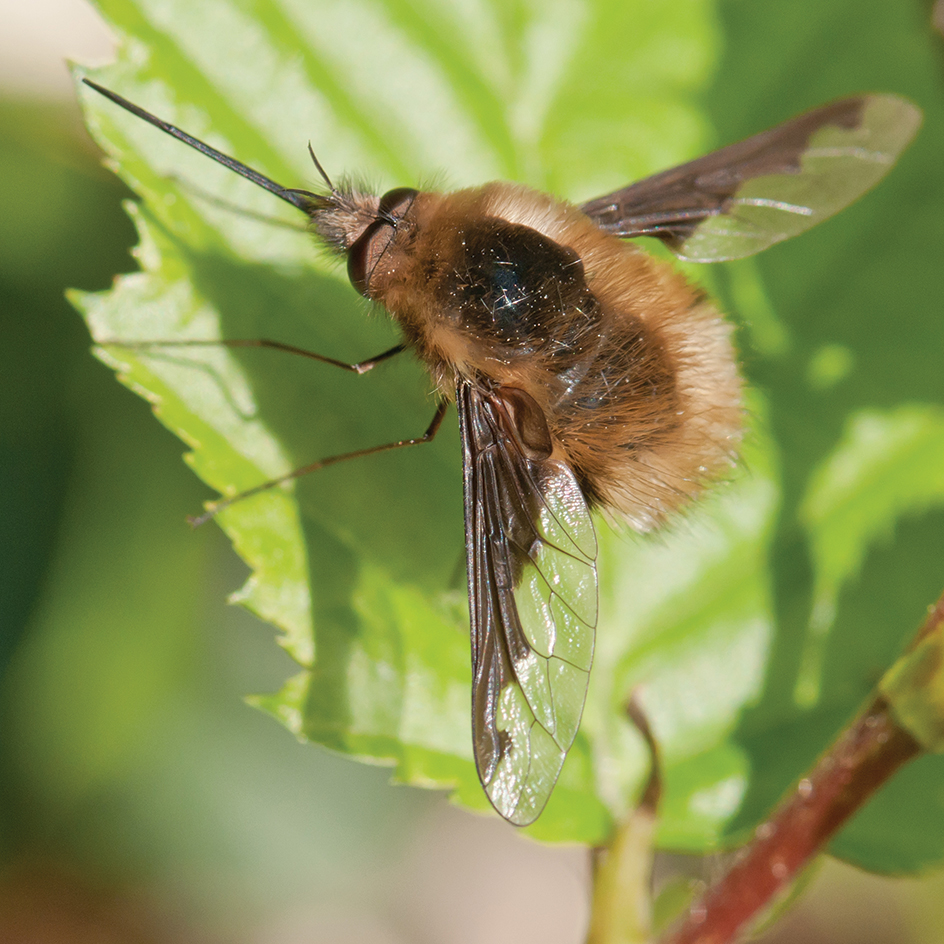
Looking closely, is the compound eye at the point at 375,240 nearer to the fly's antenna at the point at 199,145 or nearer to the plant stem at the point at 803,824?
the fly's antenna at the point at 199,145

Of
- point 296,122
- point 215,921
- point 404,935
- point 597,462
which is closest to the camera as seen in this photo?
point 597,462

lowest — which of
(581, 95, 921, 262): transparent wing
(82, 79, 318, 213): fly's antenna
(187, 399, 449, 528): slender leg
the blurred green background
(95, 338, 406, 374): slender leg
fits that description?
the blurred green background

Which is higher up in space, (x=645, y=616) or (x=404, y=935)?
(x=645, y=616)

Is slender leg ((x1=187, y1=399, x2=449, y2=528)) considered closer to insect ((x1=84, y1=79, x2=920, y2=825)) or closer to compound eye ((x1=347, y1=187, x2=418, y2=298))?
insect ((x1=84, y1=79, x2=920, y2=825))

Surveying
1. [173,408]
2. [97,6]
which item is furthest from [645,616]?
[97,6]

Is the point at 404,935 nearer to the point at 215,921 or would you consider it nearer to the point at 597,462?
the point at 215,921

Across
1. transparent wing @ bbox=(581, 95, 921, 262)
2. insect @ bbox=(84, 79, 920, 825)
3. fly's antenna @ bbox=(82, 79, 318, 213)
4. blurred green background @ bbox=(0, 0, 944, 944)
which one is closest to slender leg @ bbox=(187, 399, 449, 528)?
insect @ bbox=(84, 79, 920, 825)
